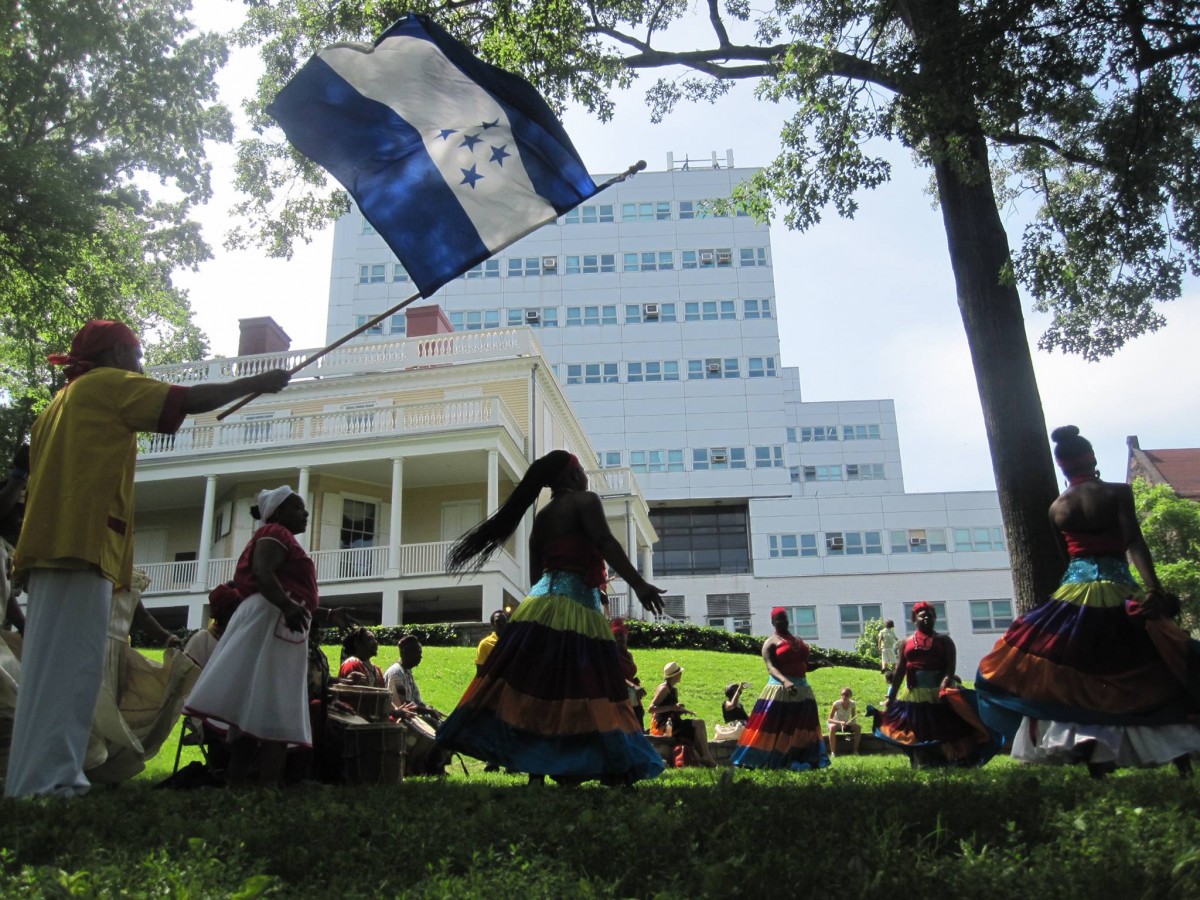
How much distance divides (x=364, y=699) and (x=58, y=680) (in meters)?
3.46

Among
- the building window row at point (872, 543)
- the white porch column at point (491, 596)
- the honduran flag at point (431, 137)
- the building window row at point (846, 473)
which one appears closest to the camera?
the honduran flag at point (431, 137)

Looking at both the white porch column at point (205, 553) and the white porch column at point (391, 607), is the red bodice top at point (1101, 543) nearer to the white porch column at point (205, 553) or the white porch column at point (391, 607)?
the white porch column at point (391, 607)

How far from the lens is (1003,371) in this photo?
33.4 feet

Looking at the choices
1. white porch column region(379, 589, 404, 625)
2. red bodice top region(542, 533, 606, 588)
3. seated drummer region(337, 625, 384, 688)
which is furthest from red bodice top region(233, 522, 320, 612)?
white porch column region(379, 589, 404, 625)

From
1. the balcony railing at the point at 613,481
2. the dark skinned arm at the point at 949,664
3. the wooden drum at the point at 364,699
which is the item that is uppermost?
the balcony railing at the point at 613,481

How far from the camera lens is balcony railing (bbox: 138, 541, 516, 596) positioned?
28.8 metres

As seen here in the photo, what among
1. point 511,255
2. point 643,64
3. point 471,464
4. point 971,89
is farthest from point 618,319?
point 971,89

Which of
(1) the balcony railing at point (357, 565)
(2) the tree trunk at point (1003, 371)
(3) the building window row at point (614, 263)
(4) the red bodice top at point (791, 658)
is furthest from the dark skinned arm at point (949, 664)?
(3) the building window row at point (614, 263)

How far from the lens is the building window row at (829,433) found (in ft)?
227

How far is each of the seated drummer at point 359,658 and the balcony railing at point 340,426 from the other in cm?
1970

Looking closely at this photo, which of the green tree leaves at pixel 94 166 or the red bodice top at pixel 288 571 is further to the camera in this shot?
the green tree leaves at pixel 94 166

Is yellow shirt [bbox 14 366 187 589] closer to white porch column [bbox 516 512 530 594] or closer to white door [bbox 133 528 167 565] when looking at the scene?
white porch column [bbox 516 512 530 594]

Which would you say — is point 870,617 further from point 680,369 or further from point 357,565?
point 357,565

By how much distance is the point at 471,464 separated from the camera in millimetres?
31188
